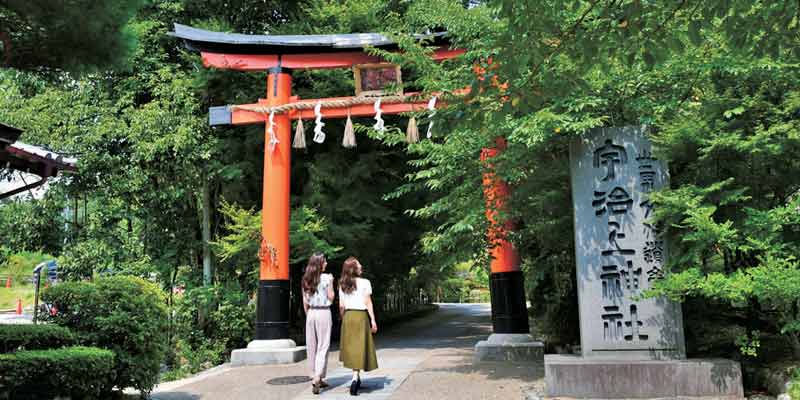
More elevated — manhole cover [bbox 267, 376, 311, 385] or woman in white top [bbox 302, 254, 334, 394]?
woman in white top [bbox 302, 254, 334, 394]

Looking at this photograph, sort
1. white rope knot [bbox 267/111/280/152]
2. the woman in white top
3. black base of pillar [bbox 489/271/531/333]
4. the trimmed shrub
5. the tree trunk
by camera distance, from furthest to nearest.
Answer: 1. the tree trunk
2. white rope knot [bbox 267/111/280/152]
3. black base of pillar [bbox 489/271/531/333]
4. the woman in white top
5. the trimmed shrub

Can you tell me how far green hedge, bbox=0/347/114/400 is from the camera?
16.6 ft

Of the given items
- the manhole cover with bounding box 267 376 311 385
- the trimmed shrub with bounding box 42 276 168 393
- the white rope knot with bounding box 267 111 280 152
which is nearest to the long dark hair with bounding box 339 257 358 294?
the manhole cover with bounding box 267 376 311 385

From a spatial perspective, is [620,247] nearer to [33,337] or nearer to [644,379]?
[644,379]

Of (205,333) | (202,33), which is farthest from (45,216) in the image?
(202,33)

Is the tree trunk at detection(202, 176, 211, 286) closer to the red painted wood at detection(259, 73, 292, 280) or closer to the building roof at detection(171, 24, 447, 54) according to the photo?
the red painted wood at detection(259, 73, 292, 280)

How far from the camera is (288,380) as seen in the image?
7762 mm

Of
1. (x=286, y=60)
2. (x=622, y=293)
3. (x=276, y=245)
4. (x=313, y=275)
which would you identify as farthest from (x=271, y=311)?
(x=622, y=293)

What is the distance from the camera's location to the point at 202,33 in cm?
1038

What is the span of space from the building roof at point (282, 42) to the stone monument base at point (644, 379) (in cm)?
639

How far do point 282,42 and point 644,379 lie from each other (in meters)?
8.09

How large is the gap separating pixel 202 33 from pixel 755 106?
899cm

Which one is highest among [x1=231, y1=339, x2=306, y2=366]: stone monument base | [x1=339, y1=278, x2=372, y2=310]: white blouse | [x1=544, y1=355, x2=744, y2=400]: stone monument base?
[x1=339, y1=278, x2=372, y2=310]: white blouse

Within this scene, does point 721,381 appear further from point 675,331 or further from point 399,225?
point 399,225
